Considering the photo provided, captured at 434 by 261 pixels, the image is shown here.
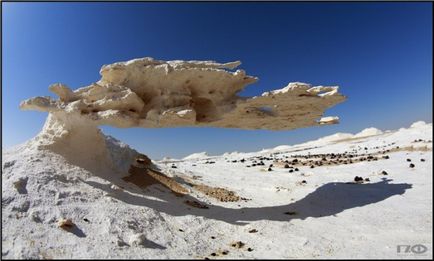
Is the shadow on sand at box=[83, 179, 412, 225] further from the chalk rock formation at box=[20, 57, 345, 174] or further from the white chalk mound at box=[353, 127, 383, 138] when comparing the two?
the white chalk mound at box=[353, 127, 383, 138]

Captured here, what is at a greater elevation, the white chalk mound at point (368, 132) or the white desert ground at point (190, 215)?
the white chalk mound at point (368, 132)

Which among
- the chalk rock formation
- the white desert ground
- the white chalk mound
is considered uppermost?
the white chalk mound

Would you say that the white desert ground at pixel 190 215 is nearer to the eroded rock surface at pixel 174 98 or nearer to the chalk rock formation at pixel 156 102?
the chalk rock formation at pixel 156 102

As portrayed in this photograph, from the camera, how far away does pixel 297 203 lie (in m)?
13.7

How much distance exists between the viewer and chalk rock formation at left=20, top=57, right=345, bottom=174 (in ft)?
39.7

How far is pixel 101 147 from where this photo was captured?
46.4ft

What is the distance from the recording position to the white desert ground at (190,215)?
7.94 metres

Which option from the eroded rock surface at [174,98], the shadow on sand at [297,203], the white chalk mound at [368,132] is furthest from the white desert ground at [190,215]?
the white chalk mound at [368,132]

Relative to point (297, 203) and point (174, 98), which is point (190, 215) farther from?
point (297, 203)

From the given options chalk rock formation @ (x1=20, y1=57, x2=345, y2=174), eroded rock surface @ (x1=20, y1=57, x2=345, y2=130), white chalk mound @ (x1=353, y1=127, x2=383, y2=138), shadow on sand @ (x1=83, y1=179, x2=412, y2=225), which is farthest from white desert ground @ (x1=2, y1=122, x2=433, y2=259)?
white chalk mound @ (x1=353, y1=127, x2=383, y2=138)

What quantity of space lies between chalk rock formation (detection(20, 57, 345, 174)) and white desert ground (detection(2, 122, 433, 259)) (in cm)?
143

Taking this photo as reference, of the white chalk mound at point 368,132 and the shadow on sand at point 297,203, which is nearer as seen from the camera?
the shadow on sand at point 297,203

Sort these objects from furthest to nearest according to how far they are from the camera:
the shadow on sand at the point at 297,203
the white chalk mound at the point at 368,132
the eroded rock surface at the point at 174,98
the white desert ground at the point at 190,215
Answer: the white chalk mound at the point at 368,132, the eroded rock surface at the point at 174,98, the shadow on sand at the point at 297,203, the white desert ground at the point at 190,215

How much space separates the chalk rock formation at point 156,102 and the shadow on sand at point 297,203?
8.69 ft
